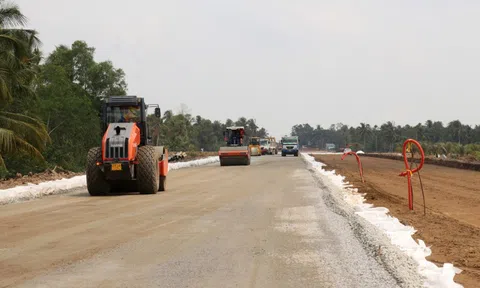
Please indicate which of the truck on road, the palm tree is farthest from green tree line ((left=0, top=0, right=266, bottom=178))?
the truck on road

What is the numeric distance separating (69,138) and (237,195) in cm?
4718

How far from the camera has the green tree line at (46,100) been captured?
3127 centimetres

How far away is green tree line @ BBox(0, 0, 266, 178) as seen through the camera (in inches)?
1231

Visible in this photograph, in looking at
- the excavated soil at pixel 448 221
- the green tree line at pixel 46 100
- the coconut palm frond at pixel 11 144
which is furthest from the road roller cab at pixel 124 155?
the coconut palm frond at pixel 11 144

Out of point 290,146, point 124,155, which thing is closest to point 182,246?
point 124,155

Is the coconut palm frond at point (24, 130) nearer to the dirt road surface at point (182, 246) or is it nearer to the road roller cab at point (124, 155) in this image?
the road roller cab at point (124, 155)

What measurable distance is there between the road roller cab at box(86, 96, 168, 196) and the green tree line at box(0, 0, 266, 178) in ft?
5.08

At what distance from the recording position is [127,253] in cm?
819

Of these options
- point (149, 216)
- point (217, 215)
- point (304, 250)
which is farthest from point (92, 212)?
point (304, 250)

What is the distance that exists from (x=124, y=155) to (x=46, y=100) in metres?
43.9

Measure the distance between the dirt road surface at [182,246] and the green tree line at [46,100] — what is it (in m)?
7.80

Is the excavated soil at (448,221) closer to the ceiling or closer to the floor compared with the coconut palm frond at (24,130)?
closer to the floor

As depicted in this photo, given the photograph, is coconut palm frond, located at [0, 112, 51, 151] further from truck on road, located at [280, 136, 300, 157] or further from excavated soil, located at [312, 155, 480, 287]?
truck on road, located at [280, 136, 300, 157]

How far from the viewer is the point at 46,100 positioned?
57.7 m
